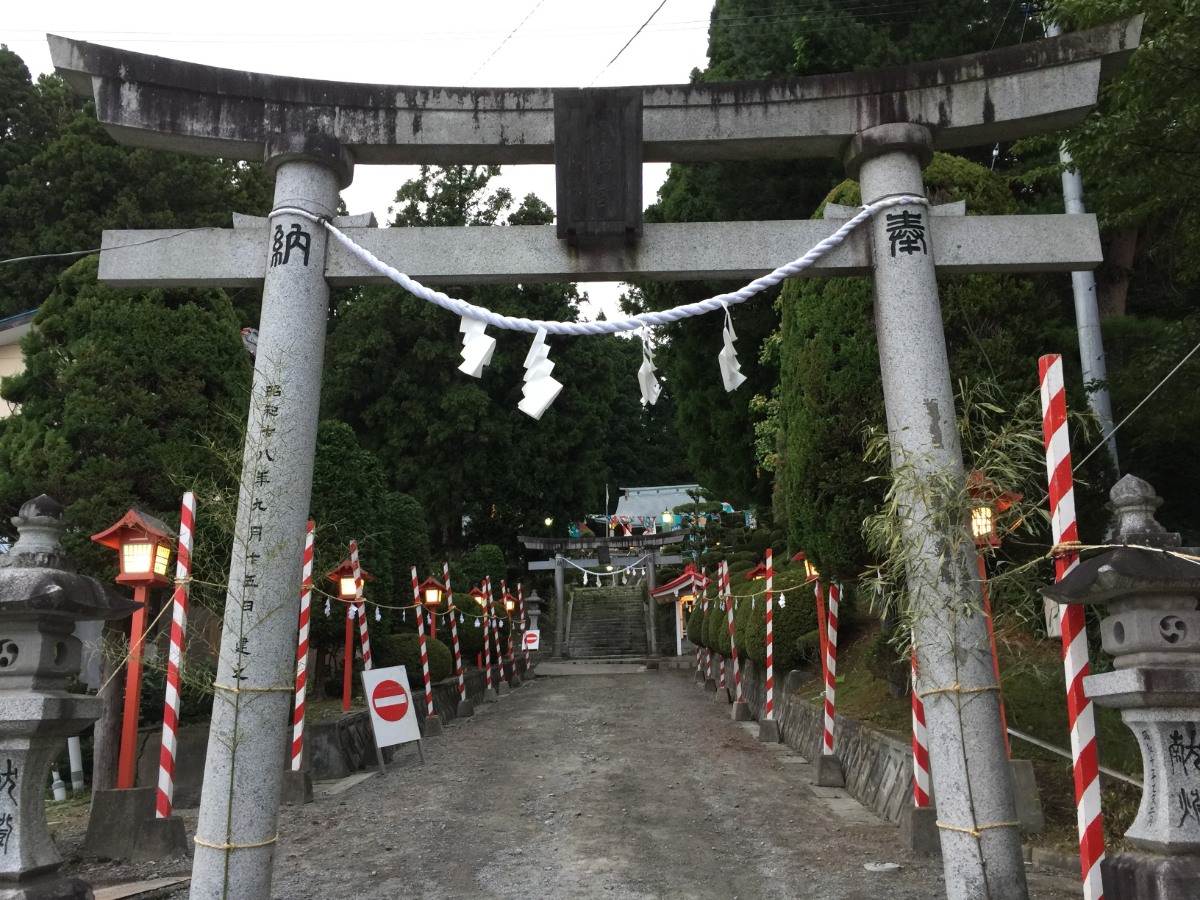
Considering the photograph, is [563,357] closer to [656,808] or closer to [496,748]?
[496,748]

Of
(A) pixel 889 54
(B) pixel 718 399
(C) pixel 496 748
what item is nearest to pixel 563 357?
(B) pixel 718 399

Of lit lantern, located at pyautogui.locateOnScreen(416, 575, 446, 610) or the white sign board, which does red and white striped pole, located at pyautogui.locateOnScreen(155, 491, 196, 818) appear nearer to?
the white sign board

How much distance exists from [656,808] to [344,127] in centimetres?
628

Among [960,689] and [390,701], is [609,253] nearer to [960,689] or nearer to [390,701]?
[960,689]

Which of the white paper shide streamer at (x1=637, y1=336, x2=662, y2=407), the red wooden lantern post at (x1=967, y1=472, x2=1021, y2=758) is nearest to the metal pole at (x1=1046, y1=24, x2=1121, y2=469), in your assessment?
the red wooden lantern post at (x1=967, y1=472, x2=1021, y2=758)

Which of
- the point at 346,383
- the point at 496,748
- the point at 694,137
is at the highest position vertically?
the point at 346,383

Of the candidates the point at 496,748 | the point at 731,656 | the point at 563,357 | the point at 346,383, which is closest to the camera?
the point at 496,748

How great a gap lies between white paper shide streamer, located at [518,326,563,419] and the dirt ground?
10.1 feet

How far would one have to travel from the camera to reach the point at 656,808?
8094mm

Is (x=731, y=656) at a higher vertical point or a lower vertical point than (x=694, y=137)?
lower

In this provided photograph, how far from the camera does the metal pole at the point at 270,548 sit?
15.9 ft

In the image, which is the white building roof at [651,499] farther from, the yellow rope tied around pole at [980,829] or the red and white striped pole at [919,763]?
the yellow rope tied around pole at [980,829]

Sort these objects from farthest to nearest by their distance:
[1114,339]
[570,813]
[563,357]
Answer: [563,357]
[1114,339]
[570,813]

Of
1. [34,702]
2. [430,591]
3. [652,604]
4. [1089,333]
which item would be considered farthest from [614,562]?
[34,702]
